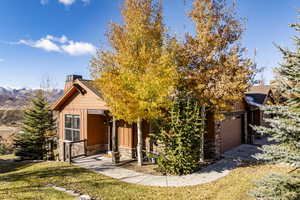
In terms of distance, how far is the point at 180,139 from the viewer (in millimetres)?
8977

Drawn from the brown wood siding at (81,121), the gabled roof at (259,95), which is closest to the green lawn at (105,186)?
the brown wood siding at (81,121)

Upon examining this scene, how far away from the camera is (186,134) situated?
915 cm

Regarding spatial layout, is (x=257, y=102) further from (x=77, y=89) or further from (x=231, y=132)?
(x=77, y=89)

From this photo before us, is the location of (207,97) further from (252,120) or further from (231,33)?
(252,120)

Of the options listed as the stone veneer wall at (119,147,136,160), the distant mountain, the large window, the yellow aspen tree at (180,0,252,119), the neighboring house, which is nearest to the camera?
the yellow aspen tree at (180,0,252,119)

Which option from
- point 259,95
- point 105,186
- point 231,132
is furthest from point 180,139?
point 259,95

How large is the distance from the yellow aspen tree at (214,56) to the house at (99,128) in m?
2.33

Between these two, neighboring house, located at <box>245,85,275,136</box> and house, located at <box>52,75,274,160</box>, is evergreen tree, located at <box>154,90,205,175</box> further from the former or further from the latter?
neighboring house, located at <box>245,85,275,136</box>

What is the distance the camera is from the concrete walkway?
827cm

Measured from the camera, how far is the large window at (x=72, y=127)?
1406cm

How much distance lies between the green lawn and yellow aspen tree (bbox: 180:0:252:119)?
346 centimetres

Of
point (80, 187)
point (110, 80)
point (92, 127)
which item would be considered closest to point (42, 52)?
point (92, 127)

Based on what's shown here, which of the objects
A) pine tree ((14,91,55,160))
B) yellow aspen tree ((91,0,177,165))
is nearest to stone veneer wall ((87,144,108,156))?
yellow aspen tree ((91,0,177,165))

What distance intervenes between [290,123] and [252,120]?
14707mm
